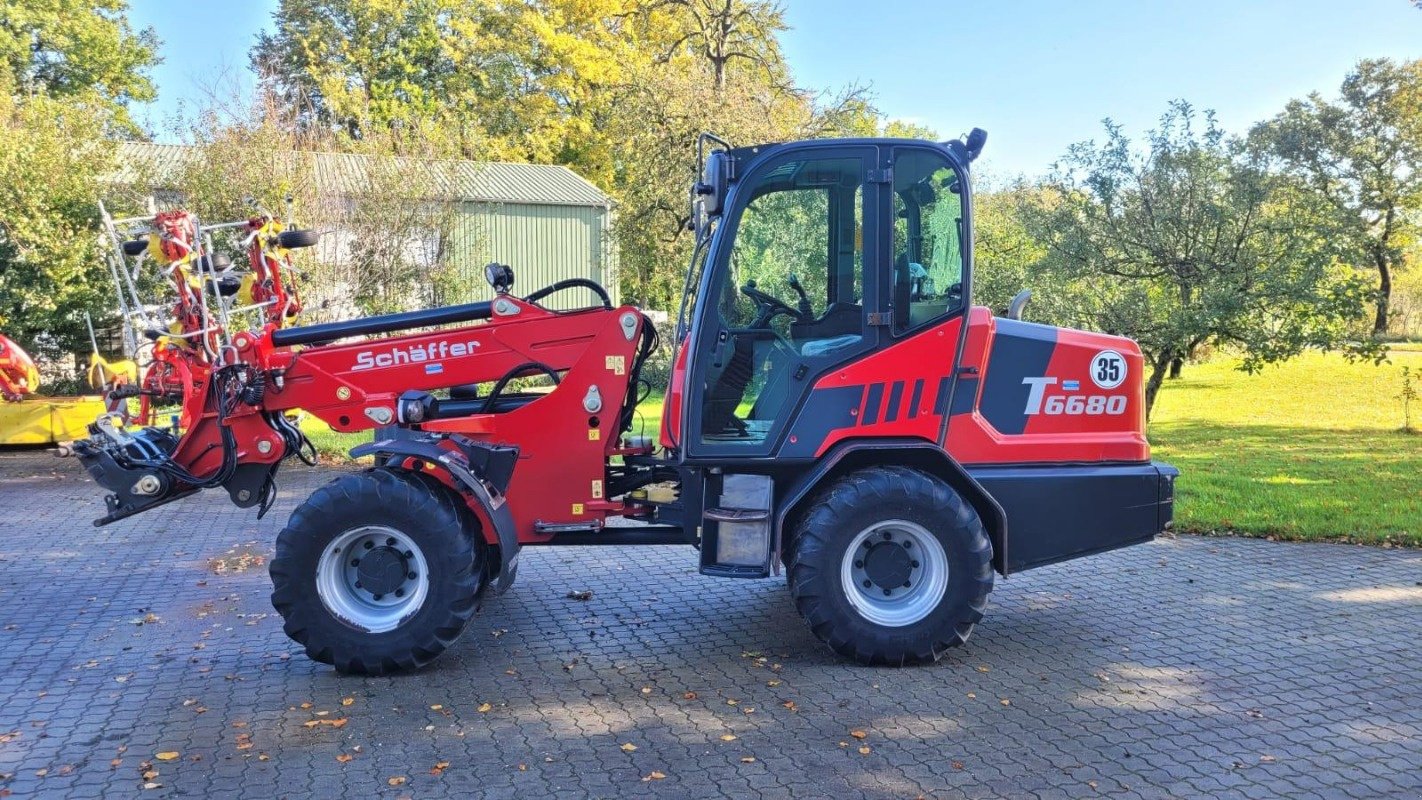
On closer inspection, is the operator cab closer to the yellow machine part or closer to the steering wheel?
the steering wheel

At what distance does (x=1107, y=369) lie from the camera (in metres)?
6.09

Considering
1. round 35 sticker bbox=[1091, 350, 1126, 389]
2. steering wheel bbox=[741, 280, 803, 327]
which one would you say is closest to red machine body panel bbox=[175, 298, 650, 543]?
steering wheel bbox=[741, 280, 803, 327]

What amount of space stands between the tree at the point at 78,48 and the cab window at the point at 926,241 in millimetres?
35522

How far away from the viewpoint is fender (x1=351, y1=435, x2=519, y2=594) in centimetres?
567

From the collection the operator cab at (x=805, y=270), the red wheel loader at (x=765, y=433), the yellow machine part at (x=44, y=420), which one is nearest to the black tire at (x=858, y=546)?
the red wheel loader at (x=765, y=433)

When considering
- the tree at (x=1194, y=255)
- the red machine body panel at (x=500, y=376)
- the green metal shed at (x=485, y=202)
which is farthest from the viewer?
the green metal shed at (x=485, y=202)

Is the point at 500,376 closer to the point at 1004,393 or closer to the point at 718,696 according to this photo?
the point at 718,696

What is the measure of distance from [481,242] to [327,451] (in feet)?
26.9

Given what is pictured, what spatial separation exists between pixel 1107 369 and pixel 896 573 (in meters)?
1.71

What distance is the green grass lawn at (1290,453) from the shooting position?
9.36 m

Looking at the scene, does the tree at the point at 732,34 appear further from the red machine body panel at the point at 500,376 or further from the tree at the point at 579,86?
the red machine body panel at the point at 500,376

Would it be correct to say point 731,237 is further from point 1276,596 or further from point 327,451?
point 327,451

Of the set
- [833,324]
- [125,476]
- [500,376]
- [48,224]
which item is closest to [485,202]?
[48,224]

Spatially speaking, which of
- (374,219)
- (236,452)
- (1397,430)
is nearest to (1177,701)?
(236,452)
